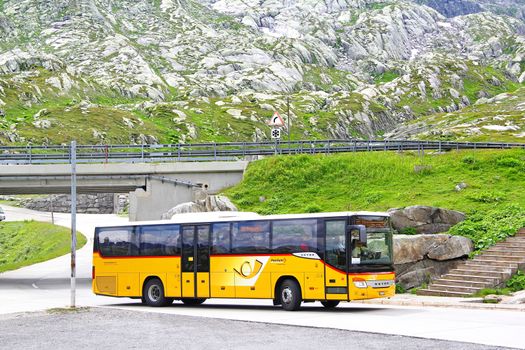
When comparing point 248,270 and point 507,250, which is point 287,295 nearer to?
point 248,270

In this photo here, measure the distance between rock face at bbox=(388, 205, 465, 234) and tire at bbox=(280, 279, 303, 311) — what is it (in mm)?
10650

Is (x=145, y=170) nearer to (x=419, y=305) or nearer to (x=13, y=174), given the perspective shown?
(x=13, y=174)

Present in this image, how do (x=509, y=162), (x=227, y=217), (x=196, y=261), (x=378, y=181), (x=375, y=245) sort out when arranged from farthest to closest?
(x=378, y=181) < (x=509, y=162) < (x=196, y=261) < (x=227, y=217) < (x=375, y=245)

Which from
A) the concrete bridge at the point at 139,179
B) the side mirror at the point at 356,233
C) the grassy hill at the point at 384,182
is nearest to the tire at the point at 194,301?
the side mirror at the point at 356,233

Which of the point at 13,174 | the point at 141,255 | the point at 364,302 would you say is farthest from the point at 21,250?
the point at 364,302

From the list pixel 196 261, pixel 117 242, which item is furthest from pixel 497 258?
pixel 117 242

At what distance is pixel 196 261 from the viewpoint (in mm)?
28531

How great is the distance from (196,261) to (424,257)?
400 inches

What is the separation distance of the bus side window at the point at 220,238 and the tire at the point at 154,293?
9.90 ft

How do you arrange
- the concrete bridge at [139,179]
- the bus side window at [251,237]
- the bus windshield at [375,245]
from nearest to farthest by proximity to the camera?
1. the bus windshield at [375,245]
2. the bus side window at [251,237]
3. the concrete bridge at [139,179]

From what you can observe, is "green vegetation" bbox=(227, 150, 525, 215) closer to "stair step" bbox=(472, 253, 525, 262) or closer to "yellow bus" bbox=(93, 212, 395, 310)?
"stair step" bbox=(472, 253, 525, 262)

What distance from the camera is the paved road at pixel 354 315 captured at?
1828 cm

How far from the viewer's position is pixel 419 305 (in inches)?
1062

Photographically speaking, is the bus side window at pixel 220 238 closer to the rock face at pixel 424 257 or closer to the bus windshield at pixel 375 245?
the bus windshield at pixel 375 245
